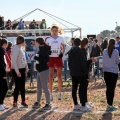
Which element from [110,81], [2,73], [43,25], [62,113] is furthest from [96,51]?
[62,113]

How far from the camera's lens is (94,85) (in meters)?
14.2

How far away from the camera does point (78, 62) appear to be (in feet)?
27.5

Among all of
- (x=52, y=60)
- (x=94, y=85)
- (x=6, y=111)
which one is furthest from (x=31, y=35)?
(x=6, y=111)

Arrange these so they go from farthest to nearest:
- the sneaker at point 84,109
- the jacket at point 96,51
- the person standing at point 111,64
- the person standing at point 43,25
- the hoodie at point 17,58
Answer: the person standing at point 43,25 < the jacket at point 96,51 < the hoodie at point 17,58 < the person standing at point 111,64 < the sneaker at point 84,109

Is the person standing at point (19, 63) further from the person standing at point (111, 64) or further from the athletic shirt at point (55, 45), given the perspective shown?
the person standing at point (111, 64)

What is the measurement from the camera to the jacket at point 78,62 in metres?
8.34

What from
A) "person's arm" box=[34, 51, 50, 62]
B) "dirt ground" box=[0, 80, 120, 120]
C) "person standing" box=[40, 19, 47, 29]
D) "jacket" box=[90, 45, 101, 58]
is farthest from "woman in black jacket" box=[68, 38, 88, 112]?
"person standing" box=[40, 19, 47, 29]

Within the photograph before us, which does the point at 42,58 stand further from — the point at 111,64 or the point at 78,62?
the point at 111,64

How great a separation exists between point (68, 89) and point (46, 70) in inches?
179

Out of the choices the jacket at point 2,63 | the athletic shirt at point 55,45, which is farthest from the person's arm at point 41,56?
the athletic shirt at point 55,45

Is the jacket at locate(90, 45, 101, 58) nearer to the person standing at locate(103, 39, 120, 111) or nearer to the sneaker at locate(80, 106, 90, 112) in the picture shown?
the person standing at locate(103, 39, 120, 111)

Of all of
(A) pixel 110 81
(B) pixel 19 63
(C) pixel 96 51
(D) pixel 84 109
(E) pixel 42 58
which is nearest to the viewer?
(D) pixel 84 109

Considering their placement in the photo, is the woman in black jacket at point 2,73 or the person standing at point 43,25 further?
the person standing at point 43,25

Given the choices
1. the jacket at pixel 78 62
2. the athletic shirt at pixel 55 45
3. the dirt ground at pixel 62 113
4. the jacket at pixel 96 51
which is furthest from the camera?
the jacket at pixel 96 51
